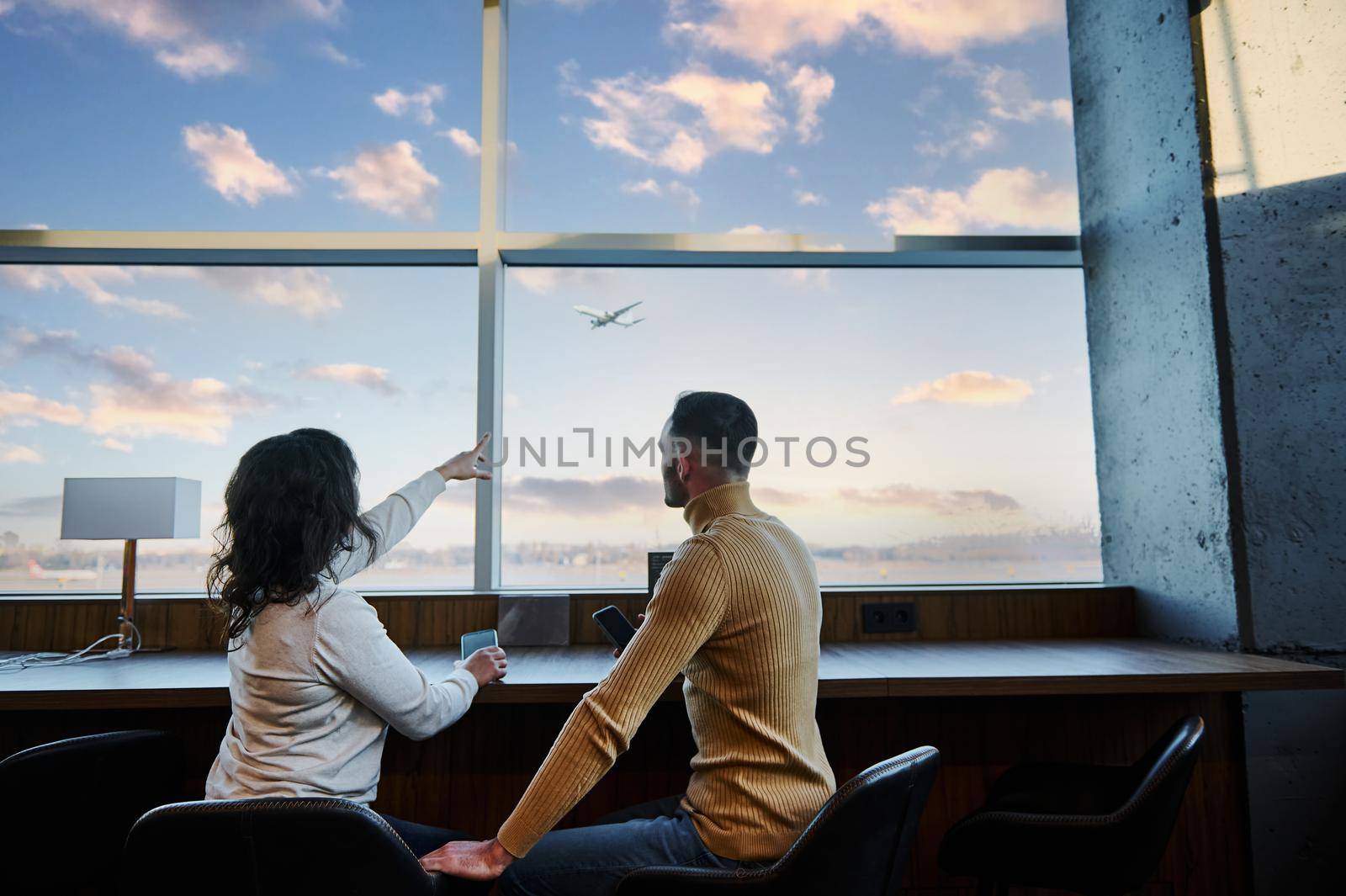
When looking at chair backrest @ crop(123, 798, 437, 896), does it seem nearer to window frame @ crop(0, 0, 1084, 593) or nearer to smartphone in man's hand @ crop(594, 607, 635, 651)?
smartphone in man's hand @ crop(594, 607, 635, 651)

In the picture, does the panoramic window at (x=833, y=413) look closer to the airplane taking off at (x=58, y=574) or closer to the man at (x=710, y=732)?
the man at (x=710, y=732)

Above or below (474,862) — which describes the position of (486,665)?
above

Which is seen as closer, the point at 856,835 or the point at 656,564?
the point at 856,835

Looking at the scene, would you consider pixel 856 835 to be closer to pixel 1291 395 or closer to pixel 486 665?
pixel 486 665

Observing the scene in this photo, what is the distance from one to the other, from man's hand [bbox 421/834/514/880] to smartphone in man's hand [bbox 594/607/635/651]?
80cm

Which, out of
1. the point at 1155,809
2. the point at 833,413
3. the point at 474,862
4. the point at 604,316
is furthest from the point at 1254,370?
the point at 474,862

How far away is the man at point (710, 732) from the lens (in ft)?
3.66

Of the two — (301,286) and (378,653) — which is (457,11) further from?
(378,653)

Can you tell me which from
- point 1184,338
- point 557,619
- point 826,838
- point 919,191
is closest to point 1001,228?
point 919,191

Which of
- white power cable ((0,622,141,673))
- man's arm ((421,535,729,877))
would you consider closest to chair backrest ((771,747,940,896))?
man's arm ((421,535,729,877))

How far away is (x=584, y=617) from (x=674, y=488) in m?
1.02

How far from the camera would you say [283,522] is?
52.4 inches

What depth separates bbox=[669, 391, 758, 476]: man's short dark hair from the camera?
4.48 ft

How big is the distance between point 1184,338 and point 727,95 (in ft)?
5.79
